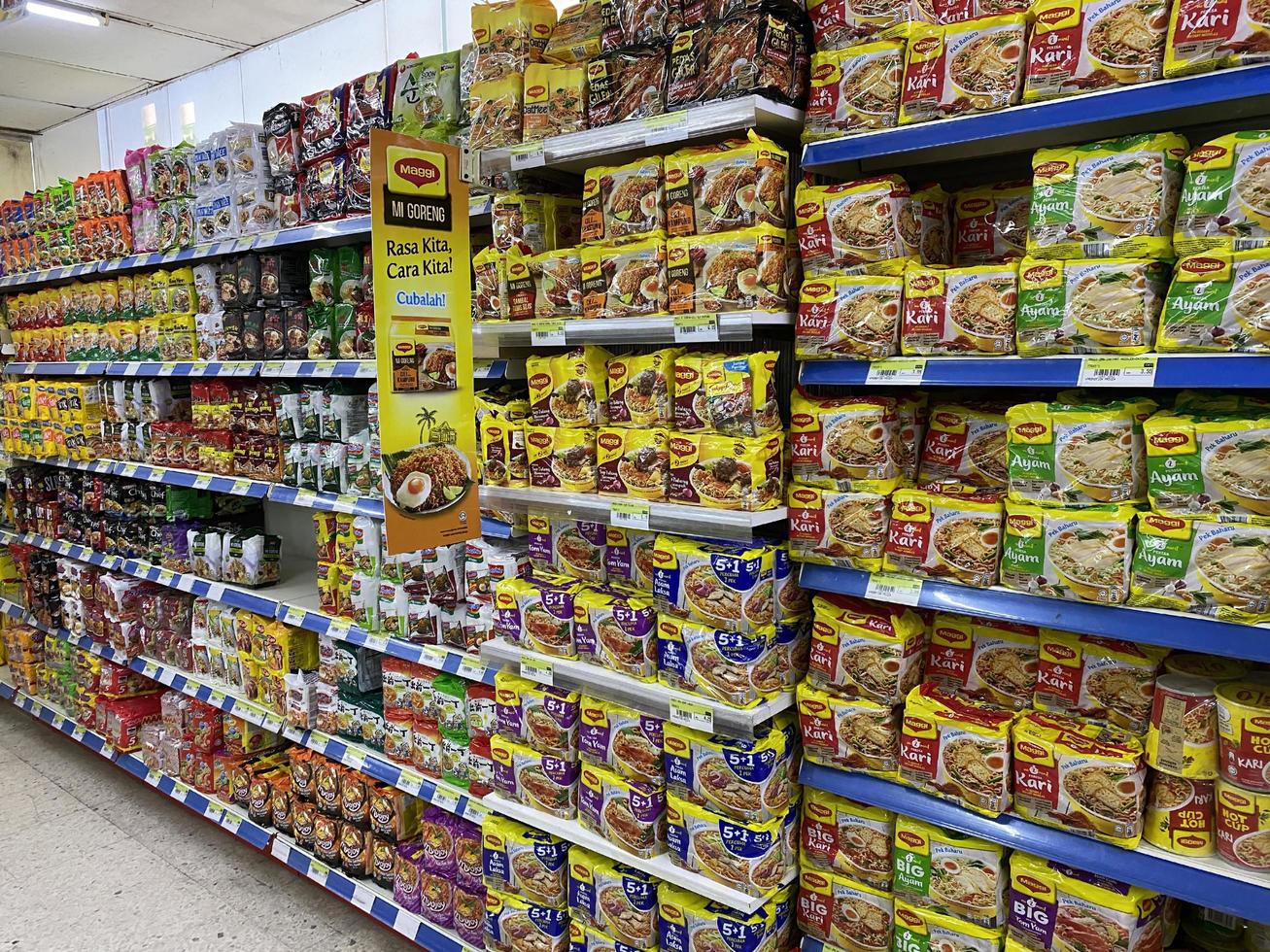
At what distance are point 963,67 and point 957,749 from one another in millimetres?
1325

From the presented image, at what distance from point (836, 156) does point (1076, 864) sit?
4.75 ft

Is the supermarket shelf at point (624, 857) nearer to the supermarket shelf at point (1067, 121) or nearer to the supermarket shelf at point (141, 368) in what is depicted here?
the supermarket shelf at point (1067, 121)

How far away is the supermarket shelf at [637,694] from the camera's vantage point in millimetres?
1876

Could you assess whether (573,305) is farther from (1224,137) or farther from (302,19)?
(302,19)

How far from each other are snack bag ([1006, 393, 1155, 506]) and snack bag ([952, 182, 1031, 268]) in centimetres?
44

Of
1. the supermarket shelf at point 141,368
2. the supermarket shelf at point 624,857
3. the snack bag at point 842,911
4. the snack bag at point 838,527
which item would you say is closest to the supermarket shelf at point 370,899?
the supermarket shelf at point 624,857

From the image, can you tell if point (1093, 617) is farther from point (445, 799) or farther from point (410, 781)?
point (410, 781)

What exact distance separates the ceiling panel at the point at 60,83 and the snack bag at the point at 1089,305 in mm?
5058

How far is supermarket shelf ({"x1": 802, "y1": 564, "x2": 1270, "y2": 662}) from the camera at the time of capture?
4.58ft

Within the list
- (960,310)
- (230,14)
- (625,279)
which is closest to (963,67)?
(960,310)

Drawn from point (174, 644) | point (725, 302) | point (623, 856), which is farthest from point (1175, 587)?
point (174, 644)

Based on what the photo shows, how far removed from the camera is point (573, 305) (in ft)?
7.09

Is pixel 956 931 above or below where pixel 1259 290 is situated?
below

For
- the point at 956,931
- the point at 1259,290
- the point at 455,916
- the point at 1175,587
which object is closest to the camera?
the point at 1259,290
